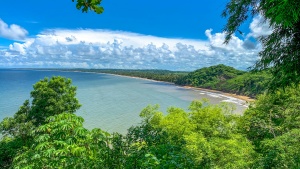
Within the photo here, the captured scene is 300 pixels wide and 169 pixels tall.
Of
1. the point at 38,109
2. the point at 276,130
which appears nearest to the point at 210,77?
the point at 38,109

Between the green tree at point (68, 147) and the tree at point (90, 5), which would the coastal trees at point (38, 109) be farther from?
the tree at point (90, 5)

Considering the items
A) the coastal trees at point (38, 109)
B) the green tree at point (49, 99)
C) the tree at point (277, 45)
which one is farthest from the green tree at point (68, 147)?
the green tree at point (49, 99)

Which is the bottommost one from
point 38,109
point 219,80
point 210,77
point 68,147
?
point 38,109

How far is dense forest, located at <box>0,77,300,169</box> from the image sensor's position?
14.1ft

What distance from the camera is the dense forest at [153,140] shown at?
431cm

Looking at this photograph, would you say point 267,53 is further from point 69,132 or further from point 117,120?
Result: point 117,120

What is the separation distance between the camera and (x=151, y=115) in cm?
2653

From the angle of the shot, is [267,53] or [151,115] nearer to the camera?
[267,53]

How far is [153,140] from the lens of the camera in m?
5.85

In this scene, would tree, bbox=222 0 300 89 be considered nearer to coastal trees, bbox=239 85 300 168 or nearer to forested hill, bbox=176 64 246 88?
coastal trees, bbox=239 85 300 168

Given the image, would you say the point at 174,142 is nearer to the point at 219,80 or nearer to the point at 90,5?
the point at 90,5

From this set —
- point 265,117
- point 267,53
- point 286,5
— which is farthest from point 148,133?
point 265,117

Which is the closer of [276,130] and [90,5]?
[90,5]

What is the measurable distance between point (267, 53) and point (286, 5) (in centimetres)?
249
